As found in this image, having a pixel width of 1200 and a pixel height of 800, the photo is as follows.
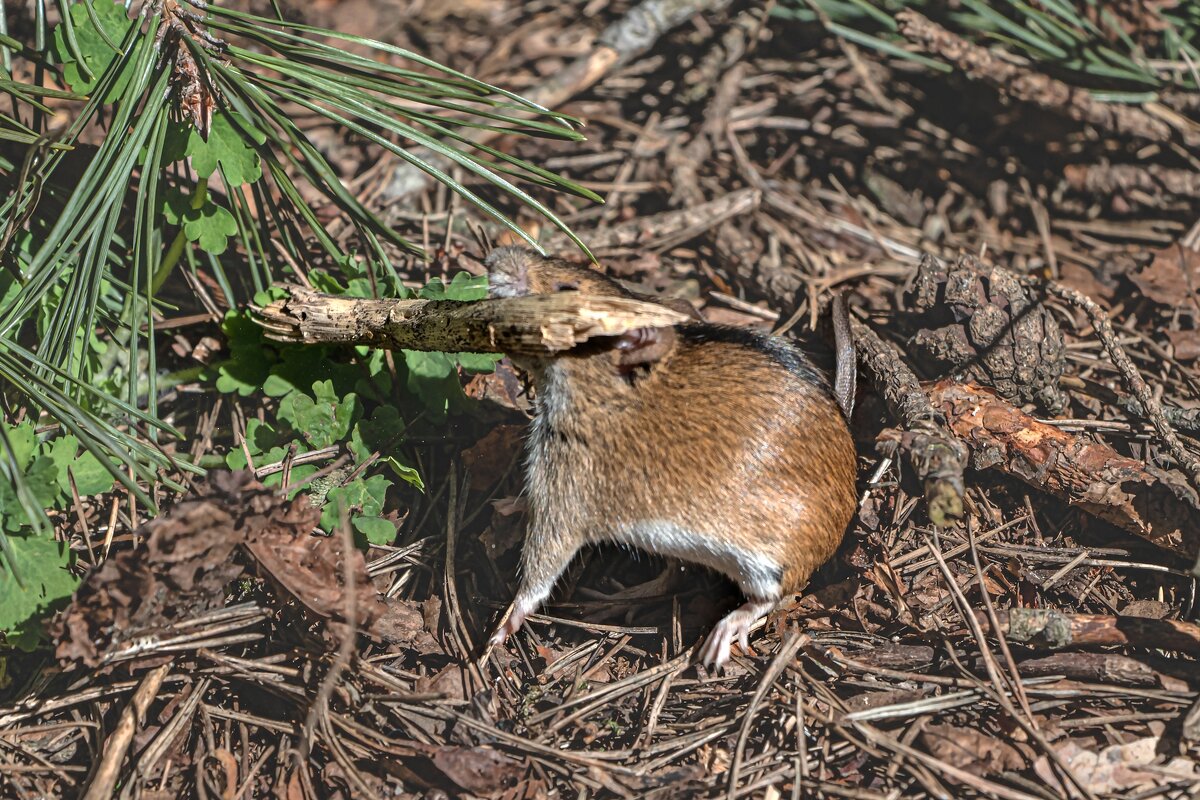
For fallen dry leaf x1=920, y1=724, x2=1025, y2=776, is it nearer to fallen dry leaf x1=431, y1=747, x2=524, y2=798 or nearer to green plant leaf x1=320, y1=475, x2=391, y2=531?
fallen dry leaf x1=431, y1=747, x2=524, y2=798

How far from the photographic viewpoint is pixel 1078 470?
3742mm

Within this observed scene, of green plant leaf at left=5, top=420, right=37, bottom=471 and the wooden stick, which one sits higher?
green plant leaf at left=5, top=420, right=37, bottom=471

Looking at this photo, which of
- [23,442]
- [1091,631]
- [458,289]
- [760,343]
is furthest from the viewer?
[458,289]

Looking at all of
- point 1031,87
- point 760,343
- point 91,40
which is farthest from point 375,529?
point 1031,87

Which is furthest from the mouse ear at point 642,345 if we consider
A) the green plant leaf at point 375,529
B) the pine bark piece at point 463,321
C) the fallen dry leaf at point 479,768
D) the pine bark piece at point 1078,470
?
the fallen dry leaf at point 479,768

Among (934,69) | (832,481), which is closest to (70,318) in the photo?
(832,481)

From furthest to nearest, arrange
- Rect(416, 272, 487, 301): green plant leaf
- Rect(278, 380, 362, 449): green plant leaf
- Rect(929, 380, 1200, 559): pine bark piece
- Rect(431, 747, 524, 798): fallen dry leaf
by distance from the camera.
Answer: Rect(416, 272, 487, 301): green plant leaf
Rect(278, 380, 362, 449): green plant leaf
Rect(929, 380, 1200, 559): pine bark piece
Rect(431, 747, 524, 798): fallen dry leaf

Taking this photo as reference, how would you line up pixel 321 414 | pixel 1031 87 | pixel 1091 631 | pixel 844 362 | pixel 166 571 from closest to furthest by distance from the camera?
pixel 166 571 → pixel 1091 631 → pixel 321 414 → pixel 844 362 → pixel 1031 87

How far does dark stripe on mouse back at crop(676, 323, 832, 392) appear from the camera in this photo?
147 inches

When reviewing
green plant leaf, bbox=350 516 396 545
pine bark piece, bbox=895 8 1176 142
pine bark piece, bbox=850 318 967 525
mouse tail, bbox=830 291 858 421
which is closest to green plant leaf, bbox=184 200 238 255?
green plant leaf, bbox=350 516 396 545

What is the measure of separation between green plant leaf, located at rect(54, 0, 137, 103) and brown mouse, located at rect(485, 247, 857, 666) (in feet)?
5.12

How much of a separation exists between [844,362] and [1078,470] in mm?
996

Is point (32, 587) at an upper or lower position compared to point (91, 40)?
lower

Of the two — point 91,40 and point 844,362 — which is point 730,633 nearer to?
point 844,362
